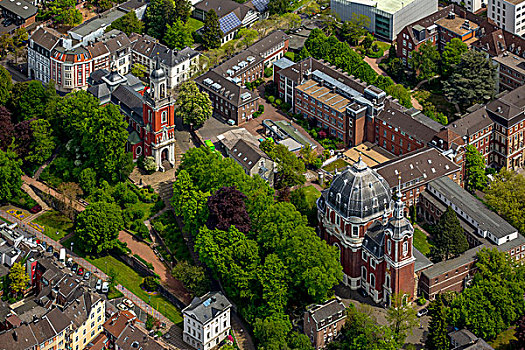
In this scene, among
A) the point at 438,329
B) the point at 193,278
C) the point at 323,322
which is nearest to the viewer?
the point at 438,329

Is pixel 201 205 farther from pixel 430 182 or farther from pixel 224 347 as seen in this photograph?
pixel 430 182

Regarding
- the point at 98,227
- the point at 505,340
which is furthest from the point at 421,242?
the point at 98,227

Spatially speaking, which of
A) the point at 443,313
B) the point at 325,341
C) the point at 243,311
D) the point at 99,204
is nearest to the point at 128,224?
the point at 99,204

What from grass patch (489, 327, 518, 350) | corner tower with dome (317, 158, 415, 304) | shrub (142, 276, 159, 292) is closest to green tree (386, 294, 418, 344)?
corner tower with dome (317, 158, 415, 304)

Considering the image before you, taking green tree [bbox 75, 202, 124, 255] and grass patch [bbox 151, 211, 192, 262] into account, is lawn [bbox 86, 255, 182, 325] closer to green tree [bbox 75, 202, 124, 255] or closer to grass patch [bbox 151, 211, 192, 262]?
green tree [bbox 75, 202, 124, 255]

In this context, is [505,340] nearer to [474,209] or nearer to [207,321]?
[474,209]

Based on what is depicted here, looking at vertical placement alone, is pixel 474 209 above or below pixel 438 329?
above
